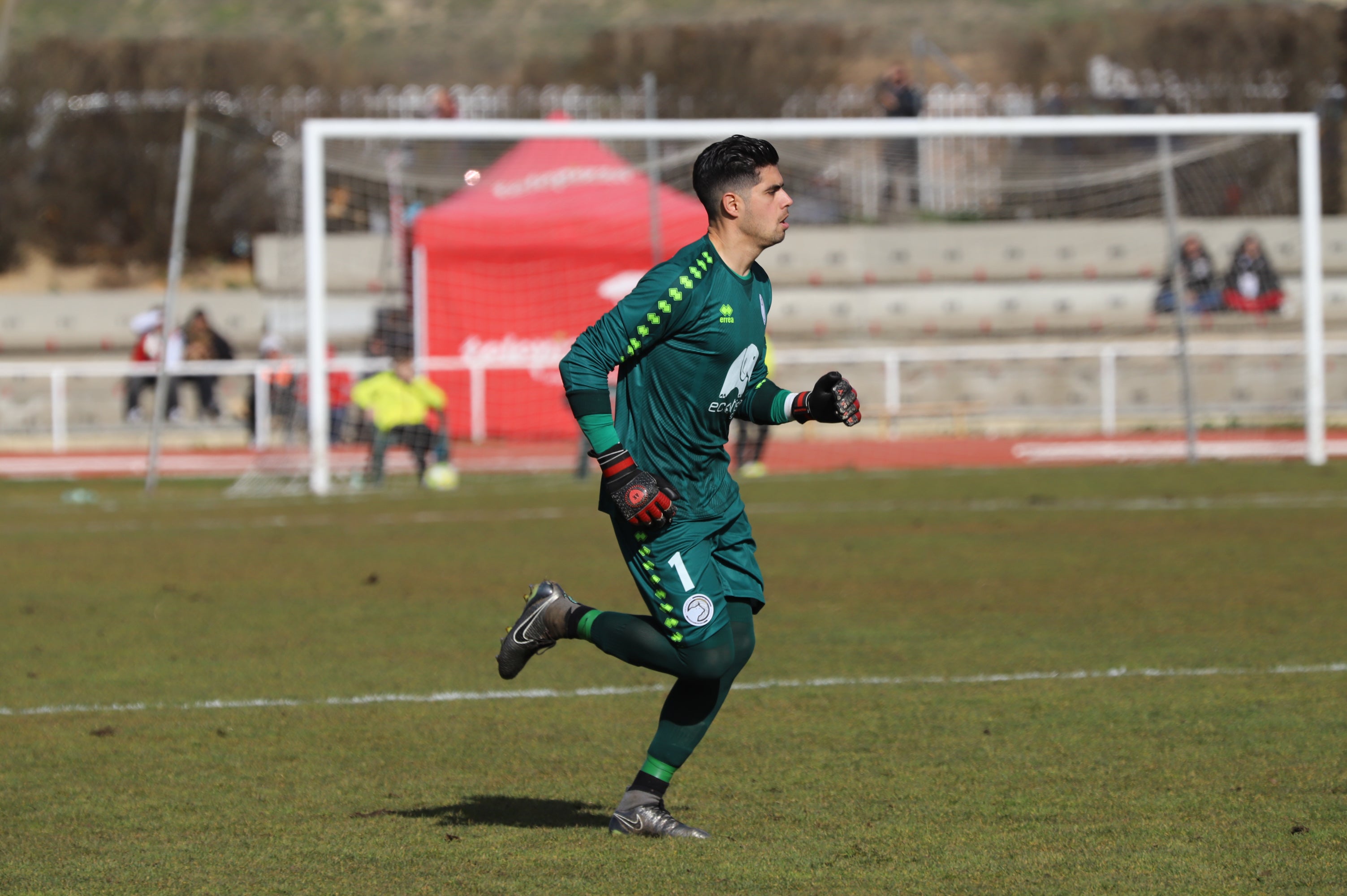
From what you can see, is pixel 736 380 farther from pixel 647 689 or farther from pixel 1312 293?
pixel 1312 293

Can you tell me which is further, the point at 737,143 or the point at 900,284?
the point at 900,284

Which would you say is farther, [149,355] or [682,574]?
[149,355]

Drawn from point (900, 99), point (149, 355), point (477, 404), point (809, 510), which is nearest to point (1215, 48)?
point (900, 99)

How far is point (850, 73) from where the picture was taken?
4228 cm

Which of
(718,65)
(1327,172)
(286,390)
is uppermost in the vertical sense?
(718,65)

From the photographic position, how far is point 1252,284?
72.0 feet

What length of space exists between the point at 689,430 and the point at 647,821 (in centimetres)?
104

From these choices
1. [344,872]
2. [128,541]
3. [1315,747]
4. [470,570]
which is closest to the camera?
[344,872]

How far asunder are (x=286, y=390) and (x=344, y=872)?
17292mm

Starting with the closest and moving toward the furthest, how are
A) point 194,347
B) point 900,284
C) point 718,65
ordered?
point 194,347 < point 900,284 < point 718,65

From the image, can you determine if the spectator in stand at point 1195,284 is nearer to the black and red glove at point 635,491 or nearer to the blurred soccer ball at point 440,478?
the blurred soccer ball at point 440,478

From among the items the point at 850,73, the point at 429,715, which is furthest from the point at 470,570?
the point at 850,73

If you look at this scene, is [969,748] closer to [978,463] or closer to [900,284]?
[978,463]

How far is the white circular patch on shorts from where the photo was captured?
4496 millimetres
